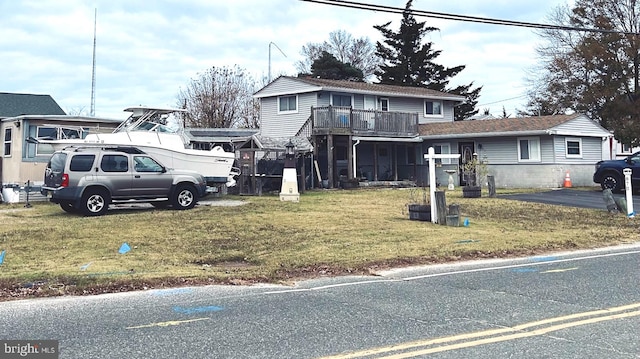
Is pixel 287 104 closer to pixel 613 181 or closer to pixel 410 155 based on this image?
pixel 410 155

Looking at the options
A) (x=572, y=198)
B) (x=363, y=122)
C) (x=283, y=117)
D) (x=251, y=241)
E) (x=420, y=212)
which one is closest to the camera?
(x=251, y=241)

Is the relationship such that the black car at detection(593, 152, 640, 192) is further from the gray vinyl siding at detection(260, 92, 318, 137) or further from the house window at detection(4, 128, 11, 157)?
the house window at detection(4, 128, 11, 157)

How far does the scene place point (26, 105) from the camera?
2862 cm

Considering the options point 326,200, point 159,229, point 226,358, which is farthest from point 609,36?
point 226,358

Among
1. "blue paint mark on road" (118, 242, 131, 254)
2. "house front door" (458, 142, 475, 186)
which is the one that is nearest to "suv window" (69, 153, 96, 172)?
"blue paint mark on road" (118, 242, 131, 254)

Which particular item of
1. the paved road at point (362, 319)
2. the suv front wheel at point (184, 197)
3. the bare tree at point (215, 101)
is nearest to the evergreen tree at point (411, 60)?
the bare tree at point (215, 101)

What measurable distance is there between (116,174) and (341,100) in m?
17.4

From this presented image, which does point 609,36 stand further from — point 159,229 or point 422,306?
point 422,306

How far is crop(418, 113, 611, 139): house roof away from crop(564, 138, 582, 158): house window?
1.55 feet

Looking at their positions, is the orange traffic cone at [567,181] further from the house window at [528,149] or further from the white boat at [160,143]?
the white boat at [160,143]

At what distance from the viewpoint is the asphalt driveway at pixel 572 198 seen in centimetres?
2008

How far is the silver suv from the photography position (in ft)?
52.1

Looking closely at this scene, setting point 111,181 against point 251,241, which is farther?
point 111,181

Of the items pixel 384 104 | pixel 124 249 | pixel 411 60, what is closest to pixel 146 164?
pixel 124 249
